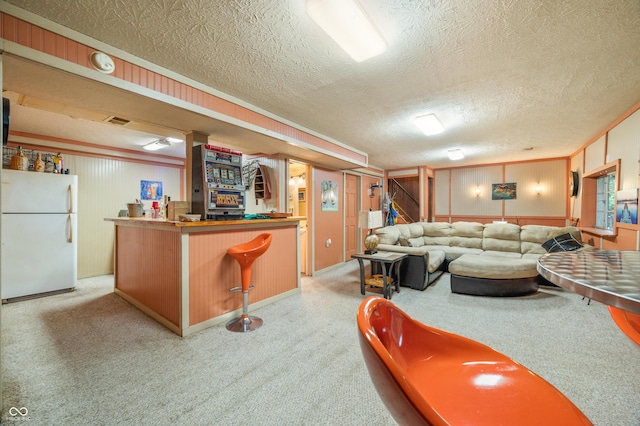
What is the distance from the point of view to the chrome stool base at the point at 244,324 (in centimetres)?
263

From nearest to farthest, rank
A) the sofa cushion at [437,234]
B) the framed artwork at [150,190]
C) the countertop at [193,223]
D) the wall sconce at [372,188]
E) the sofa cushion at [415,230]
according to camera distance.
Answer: the countertop at [193,223], the framed artwork at [150,190], the sofa cushion at [415,230], the sofa cushion at [437,234], the wall sconce at [372,188]

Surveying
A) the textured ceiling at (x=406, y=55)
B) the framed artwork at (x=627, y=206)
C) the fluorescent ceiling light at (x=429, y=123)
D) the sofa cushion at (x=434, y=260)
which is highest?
the textured ceiling at (x=406, y=55)

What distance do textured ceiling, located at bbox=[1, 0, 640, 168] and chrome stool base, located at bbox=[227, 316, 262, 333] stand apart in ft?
7.97

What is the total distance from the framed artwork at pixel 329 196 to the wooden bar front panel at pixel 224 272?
1.88 metres

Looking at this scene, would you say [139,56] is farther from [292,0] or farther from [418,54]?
[418,54]

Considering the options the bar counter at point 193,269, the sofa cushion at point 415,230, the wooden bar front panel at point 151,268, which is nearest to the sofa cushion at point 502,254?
the sofa cushion at point 415,230

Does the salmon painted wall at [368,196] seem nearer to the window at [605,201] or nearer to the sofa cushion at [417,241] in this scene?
the sofa cushion at [417,241]

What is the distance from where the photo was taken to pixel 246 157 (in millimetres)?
5023

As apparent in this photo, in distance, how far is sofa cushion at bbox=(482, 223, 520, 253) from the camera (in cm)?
516

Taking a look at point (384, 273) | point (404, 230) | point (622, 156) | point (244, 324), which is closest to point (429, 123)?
point (384, 273)

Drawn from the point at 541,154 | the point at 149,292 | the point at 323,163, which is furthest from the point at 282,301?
the point at 541,154

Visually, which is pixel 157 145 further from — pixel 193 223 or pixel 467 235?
pixel 467 235

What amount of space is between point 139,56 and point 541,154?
25.2ft

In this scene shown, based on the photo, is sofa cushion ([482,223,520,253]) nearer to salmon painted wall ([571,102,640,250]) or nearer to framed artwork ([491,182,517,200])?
salmon painted wall ([571,102,640,250])
